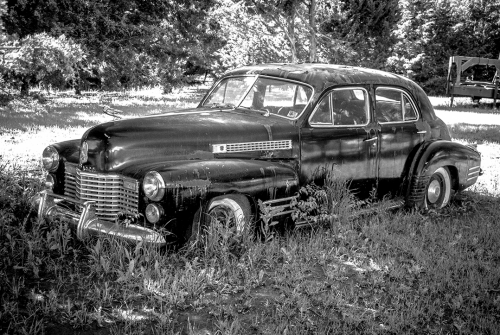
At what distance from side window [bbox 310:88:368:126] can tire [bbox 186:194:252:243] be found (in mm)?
1250

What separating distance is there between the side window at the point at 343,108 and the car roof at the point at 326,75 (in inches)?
4.2

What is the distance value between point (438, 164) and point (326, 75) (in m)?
1.72

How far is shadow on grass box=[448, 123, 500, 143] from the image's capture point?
12.0m

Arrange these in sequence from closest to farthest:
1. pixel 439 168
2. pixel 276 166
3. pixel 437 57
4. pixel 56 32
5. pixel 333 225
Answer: pixel 276 166 < pixel 333 225 < pixel 439 168 < pixel 56 32 < pixel 437 57

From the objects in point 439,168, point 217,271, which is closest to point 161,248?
point 217,271

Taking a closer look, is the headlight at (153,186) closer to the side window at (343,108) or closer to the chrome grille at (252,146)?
the chrome grille at (252,146)

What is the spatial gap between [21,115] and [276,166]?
10970 millimetres

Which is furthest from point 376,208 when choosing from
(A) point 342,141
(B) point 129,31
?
(B) point 129,31

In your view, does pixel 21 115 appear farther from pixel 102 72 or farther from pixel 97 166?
pixel 97 166

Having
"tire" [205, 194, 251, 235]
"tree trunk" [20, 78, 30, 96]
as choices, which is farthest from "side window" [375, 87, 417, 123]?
"tree trunk" [20, 78, 30, 96]

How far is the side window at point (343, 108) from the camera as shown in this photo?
17.6 ft

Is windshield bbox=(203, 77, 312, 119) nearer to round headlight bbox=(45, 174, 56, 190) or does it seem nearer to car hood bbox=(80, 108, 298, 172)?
car hood bbox=(80, 108, 298, 172)

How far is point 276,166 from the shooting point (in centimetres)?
477

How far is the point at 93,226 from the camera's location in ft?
13.9
